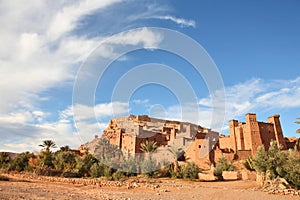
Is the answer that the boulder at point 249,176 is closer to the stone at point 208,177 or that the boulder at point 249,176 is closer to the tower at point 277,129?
the stone at point 208,177

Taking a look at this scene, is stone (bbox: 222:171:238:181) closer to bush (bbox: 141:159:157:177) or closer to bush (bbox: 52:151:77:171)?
bush (bbox: 141:159:157:177)

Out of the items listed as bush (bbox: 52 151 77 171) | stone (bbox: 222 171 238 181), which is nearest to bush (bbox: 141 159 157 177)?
stone (bbox: 222 171 238 181)

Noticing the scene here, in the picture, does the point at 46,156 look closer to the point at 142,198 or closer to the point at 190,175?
the point at 190,175

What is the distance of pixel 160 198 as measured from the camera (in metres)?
12.5

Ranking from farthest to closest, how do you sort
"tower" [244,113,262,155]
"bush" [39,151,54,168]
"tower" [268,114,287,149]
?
1. "tower" [268,114,287,149]
2. "tower" [244,113,262,155]
3. "bush" [39,151,54,168]

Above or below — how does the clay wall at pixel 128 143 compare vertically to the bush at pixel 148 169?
above

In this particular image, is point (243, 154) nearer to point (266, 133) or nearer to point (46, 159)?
point (266, 133)

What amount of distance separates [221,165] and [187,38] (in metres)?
16.6

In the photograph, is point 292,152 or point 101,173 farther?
point 101,173

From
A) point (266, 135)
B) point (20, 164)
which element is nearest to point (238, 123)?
point (266, 135)

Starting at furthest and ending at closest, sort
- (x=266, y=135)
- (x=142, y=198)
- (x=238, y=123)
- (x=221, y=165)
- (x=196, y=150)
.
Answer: (x=238, y=123)
(x=266, y=135)
(x=196, y=150)
(x=221, y=165)
(x=142, y=198)

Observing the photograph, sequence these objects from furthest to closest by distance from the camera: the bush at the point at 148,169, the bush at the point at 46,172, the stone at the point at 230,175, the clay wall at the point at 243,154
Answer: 1. the clay wall at the point at 243,154
2. the bush at the point at 46,172
3. the bush at the point at 148,169
4. the stone at the point at 230,175

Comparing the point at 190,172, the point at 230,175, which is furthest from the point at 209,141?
the point at 190,172

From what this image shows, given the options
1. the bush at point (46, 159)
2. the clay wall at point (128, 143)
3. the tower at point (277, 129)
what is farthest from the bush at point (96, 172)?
the tower at point (277, 129)
